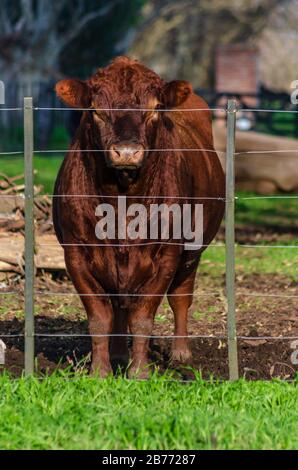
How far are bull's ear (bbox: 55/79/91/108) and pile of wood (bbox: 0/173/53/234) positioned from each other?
4211 mm

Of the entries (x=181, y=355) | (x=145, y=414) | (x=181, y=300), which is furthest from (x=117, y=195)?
(x=145, y=414)

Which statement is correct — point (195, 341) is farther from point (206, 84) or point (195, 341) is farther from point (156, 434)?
point (206, 84)

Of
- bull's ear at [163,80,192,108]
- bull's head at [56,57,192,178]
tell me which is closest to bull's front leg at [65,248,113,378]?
bull's head at [56,57,192,178]

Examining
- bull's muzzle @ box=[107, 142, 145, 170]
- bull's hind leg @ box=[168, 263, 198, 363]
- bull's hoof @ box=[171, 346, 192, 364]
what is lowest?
bull's hoof @ box=[171, 346, 192, 364]

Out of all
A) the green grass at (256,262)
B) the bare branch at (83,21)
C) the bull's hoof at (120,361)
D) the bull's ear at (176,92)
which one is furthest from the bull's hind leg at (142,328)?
the bare branch at (83,21)

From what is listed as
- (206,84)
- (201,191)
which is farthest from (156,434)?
(206,84)

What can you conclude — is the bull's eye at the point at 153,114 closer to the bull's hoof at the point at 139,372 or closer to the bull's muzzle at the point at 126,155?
the bull's muzzle at the point at 126,155

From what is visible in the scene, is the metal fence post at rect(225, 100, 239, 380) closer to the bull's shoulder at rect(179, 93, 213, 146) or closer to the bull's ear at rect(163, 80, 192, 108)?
the bull's ear at rect(163, 80, 192, 108)

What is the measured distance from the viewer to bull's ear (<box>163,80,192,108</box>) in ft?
25.1

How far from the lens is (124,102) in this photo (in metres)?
7.39

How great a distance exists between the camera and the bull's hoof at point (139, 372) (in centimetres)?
733

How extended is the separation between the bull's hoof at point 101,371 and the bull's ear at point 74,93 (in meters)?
1.62

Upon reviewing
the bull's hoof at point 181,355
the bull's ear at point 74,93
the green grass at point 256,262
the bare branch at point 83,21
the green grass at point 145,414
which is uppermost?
the bare branch at point 83,21

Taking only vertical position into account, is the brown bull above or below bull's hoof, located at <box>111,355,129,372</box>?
above
